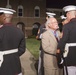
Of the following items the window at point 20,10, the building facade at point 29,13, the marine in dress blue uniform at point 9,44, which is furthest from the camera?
the window at point 20,10

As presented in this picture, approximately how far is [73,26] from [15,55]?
1.35 meters

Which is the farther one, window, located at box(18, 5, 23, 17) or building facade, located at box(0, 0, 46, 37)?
window, located at box(18, 5, 23, 17)

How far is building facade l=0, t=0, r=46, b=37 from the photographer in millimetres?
49875

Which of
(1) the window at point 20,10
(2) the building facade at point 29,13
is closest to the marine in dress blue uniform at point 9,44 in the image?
(2) the building facade at point 29,13

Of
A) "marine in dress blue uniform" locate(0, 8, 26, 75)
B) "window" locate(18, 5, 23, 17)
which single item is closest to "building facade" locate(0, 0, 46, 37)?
"window" locate(18, 5, 23, 17)

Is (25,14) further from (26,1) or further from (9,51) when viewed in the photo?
(9,51)

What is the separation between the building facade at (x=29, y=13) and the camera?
4988cm

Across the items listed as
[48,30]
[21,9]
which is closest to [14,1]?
[21,9]

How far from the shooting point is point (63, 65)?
6043 mm

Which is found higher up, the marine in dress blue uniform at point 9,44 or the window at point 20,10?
the window at point 20,10

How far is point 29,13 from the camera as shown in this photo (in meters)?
50.8

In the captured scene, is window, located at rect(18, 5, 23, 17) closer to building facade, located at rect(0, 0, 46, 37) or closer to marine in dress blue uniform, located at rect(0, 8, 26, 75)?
building facade, located at rect(0, 0, 46, 37)

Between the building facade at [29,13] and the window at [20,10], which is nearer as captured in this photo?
the building facade at [29,13]

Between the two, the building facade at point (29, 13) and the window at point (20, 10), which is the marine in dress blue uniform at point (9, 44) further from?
the window at point (20, 10)
